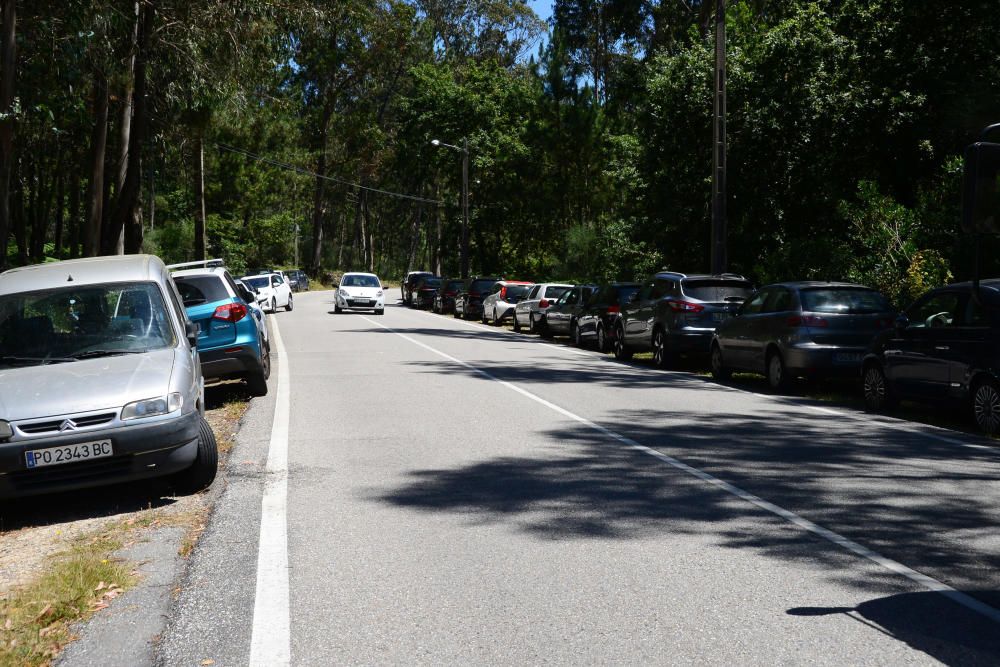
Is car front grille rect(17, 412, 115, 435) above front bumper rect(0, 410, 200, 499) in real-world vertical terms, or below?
above

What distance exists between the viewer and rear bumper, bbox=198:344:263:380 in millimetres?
13141

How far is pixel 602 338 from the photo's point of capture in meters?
23.9

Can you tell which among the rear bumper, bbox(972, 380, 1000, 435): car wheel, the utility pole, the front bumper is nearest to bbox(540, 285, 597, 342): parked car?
the utility pole

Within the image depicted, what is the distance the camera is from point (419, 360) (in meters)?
20.2

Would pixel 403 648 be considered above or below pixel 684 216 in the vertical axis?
below

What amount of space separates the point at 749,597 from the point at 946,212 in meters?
16.4

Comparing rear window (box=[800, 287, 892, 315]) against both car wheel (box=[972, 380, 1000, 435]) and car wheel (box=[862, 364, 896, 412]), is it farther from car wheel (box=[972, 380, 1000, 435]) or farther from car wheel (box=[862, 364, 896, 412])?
car wheel (box=[972, 380, 1000, 435])

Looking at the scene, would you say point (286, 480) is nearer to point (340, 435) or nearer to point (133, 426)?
point (133, 426)

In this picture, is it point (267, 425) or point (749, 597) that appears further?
point (267, 425)

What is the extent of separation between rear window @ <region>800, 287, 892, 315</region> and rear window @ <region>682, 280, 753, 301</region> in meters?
4.02

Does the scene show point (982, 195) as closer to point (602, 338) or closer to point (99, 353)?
point (99, 353)

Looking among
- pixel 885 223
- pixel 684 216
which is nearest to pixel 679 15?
pixel 684 216

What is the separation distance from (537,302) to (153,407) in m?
23.6

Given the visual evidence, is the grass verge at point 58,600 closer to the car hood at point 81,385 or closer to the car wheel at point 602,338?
the car hood at point 81,385
